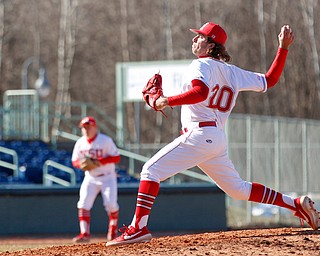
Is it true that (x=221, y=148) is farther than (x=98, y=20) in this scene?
No

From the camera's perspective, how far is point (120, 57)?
3981 centimetres

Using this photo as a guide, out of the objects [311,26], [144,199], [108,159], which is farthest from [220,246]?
[311,26]

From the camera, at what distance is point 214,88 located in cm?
840

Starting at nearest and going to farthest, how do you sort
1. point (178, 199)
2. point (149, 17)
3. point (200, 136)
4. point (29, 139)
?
point (200, 136) < point (178, 199) < point (29, 139) < point (149, 17)

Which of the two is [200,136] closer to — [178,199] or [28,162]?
[178,199]

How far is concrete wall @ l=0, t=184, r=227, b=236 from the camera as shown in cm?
1797

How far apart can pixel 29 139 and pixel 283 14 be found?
1499 cm

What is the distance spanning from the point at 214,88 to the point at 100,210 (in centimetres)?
1009

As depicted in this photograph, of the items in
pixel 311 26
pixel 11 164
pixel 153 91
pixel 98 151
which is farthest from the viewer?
pixel 311 26

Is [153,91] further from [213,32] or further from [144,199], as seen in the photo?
[144,199]

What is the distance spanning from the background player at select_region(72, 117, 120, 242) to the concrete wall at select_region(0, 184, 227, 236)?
354cm

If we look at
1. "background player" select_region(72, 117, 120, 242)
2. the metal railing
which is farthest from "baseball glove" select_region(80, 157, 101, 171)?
the metal railing

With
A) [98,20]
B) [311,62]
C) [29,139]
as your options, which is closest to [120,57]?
[98,20]

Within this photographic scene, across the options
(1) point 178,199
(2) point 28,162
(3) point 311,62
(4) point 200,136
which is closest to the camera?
(4) point 200,136
